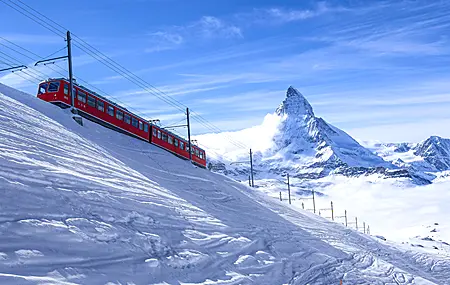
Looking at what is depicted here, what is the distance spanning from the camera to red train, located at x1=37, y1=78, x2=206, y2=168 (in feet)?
95.5

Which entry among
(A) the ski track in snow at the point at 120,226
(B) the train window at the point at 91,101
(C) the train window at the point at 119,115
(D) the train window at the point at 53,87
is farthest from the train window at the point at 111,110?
(A) the ski track in snow at the point at 120,226

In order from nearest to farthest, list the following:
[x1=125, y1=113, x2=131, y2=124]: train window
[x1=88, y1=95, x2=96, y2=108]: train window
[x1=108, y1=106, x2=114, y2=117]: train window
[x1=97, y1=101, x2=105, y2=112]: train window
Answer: [x1=88, y1=95, x2=96, y2=108]: train window
[x1=97, y1=101, x2=105, y2=112]: train window
[x1=108, y1=106, x2=114, y2=117]: train window
[x1=125, y1=113, x2=131, y2=124]: train window

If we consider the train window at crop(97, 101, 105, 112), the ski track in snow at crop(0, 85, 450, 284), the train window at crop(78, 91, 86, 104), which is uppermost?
the train window at crop(78, 91, 86, 104)

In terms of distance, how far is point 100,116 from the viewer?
104ft

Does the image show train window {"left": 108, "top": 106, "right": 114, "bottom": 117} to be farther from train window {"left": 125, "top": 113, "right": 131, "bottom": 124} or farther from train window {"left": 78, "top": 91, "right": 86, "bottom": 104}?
train window {"left": 78, "top": 91, "right": 86, "bottom": 104}

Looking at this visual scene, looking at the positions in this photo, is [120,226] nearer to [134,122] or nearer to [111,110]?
[111,110]

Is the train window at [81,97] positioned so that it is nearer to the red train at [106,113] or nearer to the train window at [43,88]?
the red train at [106,113]

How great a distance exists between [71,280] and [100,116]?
24.0 m

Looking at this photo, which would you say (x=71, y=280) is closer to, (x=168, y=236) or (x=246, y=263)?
(x=168, y=236)

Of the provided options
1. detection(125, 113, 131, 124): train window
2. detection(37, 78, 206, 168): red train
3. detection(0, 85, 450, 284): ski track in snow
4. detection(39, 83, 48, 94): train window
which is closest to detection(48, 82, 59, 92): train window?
detection(37, 78, 206, 168): red train

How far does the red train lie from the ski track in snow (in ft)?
10.8

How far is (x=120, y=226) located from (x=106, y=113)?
834 inches

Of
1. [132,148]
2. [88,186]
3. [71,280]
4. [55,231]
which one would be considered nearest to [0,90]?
[132,148]

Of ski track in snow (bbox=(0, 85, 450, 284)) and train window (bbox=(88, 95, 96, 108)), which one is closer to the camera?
ski track in snow (bbox=(0, 85, 450, 284))
